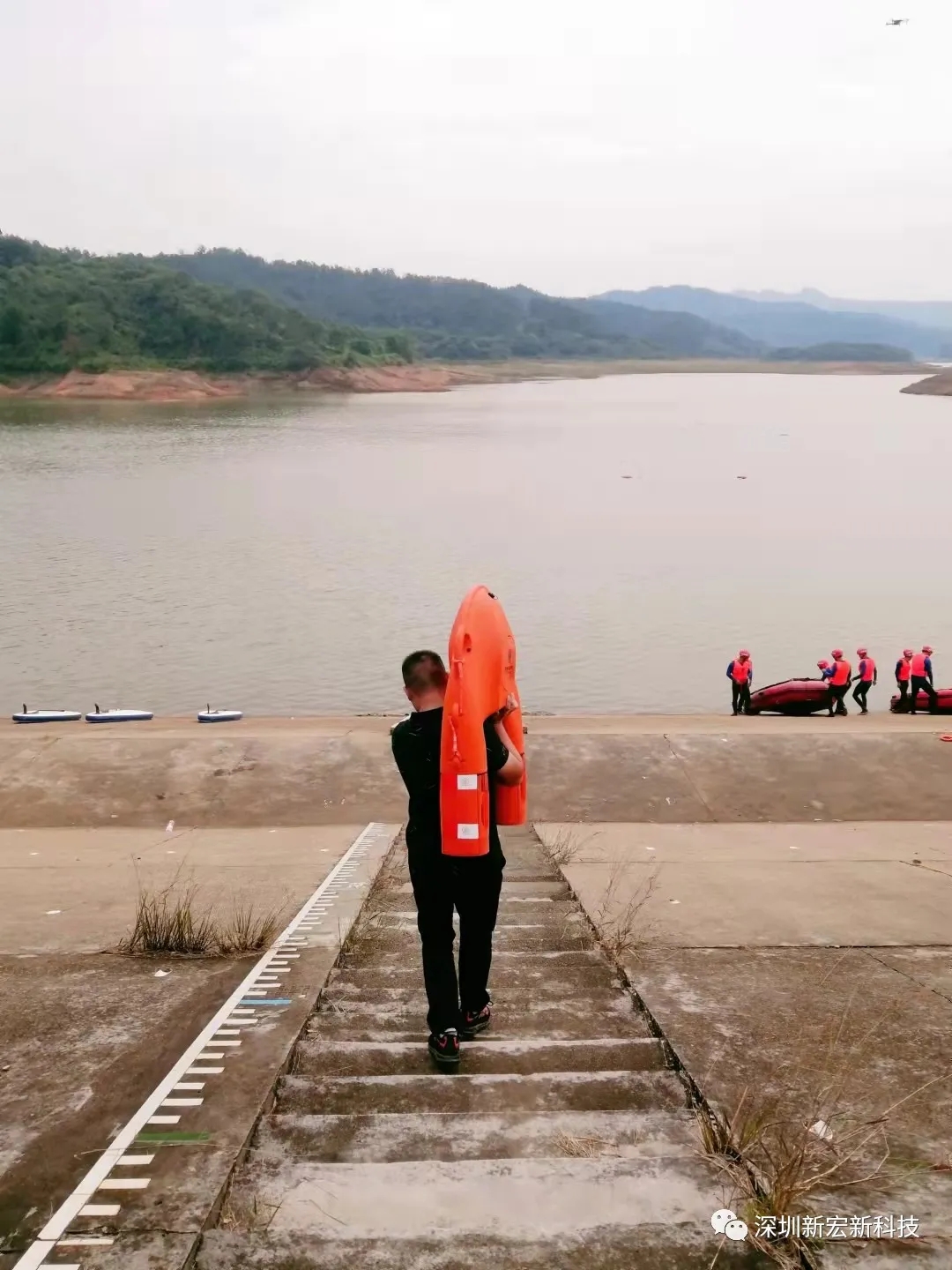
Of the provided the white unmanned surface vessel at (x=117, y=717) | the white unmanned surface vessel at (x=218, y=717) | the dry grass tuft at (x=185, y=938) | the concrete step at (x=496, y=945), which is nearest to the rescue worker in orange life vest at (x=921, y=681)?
the white unmanned surface vessel at (x=218, y=717)

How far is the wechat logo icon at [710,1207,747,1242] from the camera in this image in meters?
2.73

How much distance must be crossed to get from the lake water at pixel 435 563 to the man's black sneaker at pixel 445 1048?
16.7 m

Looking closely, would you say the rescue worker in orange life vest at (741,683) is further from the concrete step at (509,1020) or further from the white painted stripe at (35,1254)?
the white painted stripe at (35,1254)

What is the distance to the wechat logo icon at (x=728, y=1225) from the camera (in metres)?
2.73

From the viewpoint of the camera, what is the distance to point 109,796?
457 inches

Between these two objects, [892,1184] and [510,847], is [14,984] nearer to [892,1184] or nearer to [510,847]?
[892,1184]

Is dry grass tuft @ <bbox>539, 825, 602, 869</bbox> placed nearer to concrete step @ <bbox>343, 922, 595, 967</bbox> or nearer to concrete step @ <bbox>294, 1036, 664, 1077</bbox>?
concrete step @ <bbox>343, 922, 595, 967</bbox>

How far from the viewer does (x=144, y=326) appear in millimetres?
135750

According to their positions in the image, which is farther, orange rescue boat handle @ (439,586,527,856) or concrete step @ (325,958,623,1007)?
concrete step @ (325,958,623,1007)

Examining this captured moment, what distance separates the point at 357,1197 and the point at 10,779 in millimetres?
10113

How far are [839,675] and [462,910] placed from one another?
14990 millimetres

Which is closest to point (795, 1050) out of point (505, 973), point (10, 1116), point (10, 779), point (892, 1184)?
point (892, 1184)

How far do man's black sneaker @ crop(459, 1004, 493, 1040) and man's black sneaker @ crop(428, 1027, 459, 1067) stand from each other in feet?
0.73

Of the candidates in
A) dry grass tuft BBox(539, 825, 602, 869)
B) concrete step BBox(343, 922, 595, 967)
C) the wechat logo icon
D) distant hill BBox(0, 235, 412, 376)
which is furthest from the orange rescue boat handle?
distant hill BBox(0, 235, 412, 376)
